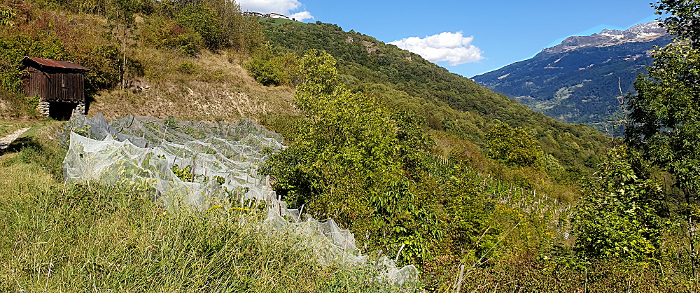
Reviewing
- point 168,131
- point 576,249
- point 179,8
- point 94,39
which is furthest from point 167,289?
point 179,8

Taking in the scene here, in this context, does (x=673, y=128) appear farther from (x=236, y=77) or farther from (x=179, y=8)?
(x=179, y=8)

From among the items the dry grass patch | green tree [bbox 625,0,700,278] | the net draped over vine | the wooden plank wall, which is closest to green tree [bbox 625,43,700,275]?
green tree [bbox 625,0,700,278]

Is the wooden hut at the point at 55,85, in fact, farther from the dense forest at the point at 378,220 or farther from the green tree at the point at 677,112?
the green tree at the point at 677,112

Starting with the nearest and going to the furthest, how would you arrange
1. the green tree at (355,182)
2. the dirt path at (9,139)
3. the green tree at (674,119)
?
the green tree at (355,182) → the green tree at (674,119) → the dirt path at (9,139)

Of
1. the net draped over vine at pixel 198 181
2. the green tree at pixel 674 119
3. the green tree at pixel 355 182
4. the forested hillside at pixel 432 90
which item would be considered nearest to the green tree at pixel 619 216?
the green tree at pixel 674 119

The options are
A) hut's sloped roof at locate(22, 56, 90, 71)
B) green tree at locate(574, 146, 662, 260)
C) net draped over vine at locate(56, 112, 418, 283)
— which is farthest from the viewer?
hut's sloped roof at locate(22, 56, 90, 71)

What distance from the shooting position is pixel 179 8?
152ft

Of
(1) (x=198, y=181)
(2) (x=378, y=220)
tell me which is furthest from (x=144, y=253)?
(1) (x=198, y=181)

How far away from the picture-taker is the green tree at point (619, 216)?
23.9 ft

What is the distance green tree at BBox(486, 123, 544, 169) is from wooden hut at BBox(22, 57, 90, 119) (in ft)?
112

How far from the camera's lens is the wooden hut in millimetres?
19406

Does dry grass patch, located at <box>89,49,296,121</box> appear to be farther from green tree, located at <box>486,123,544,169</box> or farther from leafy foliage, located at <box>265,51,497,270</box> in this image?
green tree, located at <box>486,123,544,169</box>

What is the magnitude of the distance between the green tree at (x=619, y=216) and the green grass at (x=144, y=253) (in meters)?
5.53

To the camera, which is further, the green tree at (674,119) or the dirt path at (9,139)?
the dirt path at (9,139)
